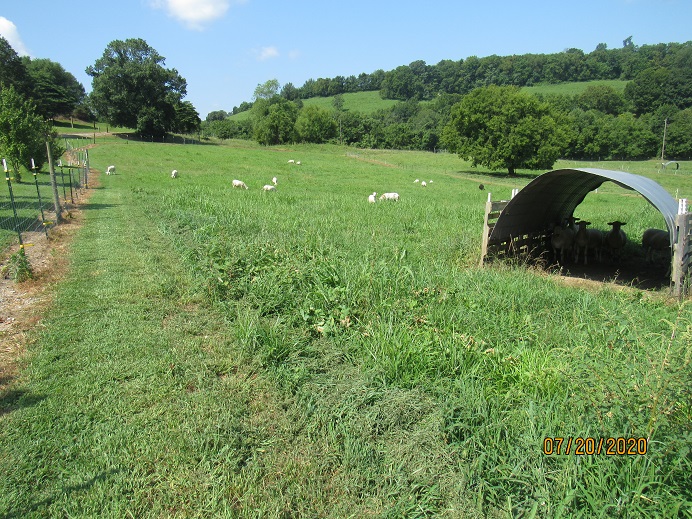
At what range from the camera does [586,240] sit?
495 inches

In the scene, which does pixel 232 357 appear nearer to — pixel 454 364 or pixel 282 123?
pixel 454 364

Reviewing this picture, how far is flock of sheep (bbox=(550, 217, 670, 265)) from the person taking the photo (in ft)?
40.4

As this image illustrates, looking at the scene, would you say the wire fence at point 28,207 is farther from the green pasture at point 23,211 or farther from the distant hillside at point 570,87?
the distant hillside at point 570,87

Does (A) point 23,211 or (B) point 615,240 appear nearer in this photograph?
(B) point 615,240

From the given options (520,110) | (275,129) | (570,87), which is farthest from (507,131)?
(570,87)

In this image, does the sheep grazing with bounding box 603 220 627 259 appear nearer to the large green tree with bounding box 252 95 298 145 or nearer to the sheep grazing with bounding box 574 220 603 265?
the sheep grazing with bounding box 574 220 603 265

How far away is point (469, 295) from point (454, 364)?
219 cm

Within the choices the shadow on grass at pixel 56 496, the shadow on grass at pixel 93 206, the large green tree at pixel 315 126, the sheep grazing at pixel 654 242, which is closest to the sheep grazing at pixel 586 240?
the sheep grazing at pixel 654 242

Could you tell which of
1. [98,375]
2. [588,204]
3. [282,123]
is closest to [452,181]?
[588,204]

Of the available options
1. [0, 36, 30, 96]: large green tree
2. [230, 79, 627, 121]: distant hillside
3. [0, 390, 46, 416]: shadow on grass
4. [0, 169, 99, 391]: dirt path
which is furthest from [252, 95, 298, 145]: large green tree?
[0, 390, 46, 416]: shadow on grass

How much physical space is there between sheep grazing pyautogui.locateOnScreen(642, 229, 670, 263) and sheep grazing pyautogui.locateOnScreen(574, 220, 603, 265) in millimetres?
1098

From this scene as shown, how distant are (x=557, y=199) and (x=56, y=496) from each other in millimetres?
13126

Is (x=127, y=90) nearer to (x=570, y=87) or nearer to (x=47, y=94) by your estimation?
(x=47, y=94)

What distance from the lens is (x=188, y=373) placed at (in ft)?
16.9
